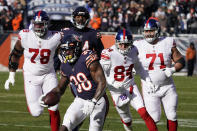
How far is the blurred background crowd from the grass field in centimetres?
670

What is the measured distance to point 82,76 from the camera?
6633 mm

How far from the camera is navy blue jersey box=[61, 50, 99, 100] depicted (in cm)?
656

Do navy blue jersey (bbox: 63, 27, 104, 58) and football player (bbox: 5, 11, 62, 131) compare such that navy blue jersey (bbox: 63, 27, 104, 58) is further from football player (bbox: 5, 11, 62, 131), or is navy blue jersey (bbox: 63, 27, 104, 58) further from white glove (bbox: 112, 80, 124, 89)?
white glove (bbox: 112, 80, 124, 89)

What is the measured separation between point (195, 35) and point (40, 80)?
12845 mm

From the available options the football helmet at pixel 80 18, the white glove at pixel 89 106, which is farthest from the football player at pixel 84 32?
the white glove at pixel 89 106

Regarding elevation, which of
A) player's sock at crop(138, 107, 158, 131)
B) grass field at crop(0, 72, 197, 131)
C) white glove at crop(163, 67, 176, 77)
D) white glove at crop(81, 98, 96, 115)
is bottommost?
grass field at crop(0, 72, 197, 131)

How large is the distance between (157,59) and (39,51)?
1816 millimetres

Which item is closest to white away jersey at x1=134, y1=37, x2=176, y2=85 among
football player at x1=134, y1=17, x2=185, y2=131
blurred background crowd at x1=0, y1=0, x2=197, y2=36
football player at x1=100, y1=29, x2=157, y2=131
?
football player at x1=134, y1=17, x2=185, y2=131

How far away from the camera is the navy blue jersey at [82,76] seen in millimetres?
6562

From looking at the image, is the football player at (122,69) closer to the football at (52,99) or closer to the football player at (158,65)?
the football player at (158,65)

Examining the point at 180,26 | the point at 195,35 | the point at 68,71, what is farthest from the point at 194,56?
the point at 68,71

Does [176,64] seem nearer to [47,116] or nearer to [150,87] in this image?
[150,87]

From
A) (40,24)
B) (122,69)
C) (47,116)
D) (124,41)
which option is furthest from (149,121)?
(47,116)

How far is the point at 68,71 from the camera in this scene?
6.71m
